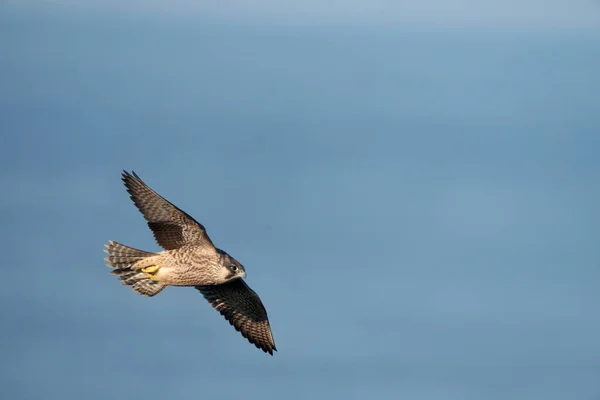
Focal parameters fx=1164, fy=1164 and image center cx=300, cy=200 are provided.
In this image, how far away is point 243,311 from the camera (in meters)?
16.4

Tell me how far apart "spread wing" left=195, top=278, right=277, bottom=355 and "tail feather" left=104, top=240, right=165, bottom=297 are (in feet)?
3.91

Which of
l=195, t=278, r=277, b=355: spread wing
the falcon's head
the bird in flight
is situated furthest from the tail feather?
l=195, t=278, r=277, b=355: spread wing

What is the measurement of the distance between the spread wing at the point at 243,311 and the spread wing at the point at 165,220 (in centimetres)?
162

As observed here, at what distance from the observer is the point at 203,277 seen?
583 inches

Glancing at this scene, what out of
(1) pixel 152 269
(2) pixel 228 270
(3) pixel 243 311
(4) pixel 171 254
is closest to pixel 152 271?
(1) pixel 152 269

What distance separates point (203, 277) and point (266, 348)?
2.20 metres

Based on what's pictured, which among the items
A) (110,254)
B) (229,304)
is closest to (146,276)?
(110,254)

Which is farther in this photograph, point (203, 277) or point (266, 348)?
point (266, 348)

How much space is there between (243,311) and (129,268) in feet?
6.26

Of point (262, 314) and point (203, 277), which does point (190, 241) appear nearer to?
point (203, 277)

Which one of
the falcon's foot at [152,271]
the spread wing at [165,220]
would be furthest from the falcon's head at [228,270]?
the falcon's foot at [152,271]

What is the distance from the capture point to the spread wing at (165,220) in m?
14.7

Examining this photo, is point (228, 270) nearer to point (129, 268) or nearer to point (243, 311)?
point (129, 268)

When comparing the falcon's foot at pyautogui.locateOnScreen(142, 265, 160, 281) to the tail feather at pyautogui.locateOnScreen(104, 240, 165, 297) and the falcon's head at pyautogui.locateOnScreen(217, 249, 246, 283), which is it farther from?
the falcon's head at pyautogui.locateOnScreen(217, 249, 246, 283)
